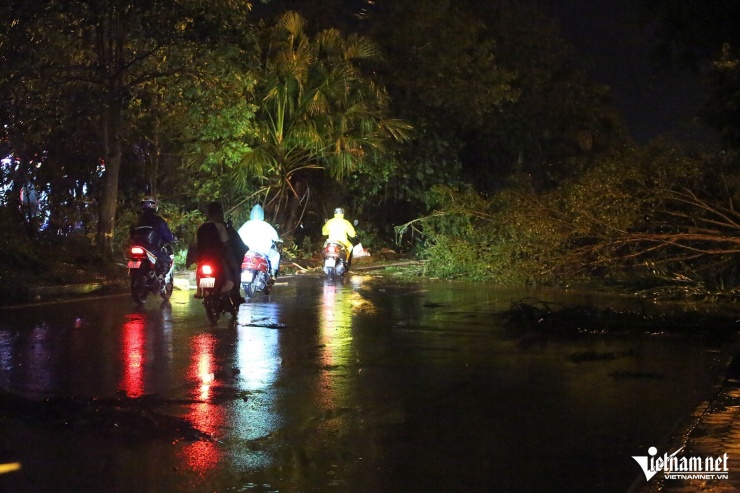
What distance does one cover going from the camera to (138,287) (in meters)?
15.8

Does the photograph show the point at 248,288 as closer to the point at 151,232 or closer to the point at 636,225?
the point at 151,232

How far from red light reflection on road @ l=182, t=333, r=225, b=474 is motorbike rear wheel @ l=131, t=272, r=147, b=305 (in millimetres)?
4133

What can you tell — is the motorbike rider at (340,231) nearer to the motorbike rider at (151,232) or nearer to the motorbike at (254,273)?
the motorbike at (254,273)

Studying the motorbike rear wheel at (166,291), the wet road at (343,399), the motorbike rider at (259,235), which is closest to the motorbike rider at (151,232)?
the motorbike rear wheel at (166,291)

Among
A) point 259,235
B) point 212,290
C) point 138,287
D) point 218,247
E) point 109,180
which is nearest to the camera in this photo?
point 212,290

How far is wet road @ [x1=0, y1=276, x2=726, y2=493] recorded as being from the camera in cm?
625

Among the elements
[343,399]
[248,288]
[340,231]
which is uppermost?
[340,231]

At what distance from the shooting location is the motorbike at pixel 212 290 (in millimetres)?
13469

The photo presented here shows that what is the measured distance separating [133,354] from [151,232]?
18.9 ft

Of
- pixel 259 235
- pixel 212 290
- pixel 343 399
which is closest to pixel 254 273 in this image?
pixel 259 235

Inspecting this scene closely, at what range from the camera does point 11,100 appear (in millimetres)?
18047

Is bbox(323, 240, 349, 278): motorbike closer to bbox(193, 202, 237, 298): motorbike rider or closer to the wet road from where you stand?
the wet road

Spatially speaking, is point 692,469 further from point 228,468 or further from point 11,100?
point 11,100

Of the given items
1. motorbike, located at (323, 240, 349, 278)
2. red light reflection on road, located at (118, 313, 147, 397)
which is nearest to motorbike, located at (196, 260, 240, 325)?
red light reflection on road, located at (118, 313, 147, 397)
